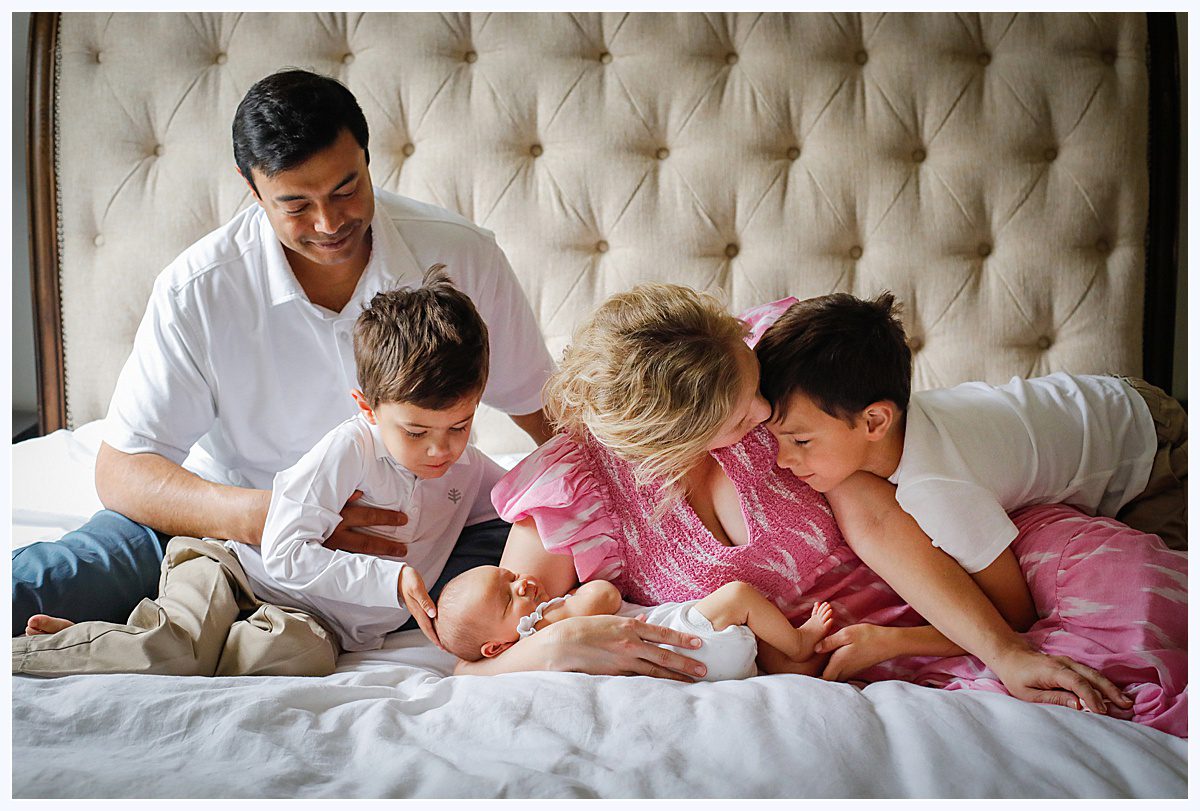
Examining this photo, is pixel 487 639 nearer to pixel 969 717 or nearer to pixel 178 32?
pixel 969 717

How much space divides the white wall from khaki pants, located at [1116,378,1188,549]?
1.66 meters

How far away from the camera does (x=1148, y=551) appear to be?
0.99 m

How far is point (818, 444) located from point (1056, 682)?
32 centimetres

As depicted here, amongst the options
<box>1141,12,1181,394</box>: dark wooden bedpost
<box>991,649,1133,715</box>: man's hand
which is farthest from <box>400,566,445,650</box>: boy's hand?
<box>1141,12,1181,394</box>: dark wooden bedpost

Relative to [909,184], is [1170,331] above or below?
below

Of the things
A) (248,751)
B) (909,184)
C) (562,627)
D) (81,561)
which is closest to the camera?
(248,751)

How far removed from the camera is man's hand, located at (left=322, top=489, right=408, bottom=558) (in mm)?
1062

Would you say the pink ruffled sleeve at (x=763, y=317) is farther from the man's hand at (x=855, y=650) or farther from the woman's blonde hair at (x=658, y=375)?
Result: the man's hand at (x=855, y=650)

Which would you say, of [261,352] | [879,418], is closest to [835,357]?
[879,418]

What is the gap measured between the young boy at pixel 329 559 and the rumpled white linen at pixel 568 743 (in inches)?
2.7

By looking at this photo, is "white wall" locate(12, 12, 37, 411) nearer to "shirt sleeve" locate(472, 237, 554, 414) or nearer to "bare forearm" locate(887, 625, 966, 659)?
"shirt sleeve" locate(472, 237, 554, 414)

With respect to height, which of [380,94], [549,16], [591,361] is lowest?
[591,361]

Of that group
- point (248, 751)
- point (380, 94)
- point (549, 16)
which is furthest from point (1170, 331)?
point (248, 751)

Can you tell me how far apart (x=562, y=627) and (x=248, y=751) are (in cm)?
31
